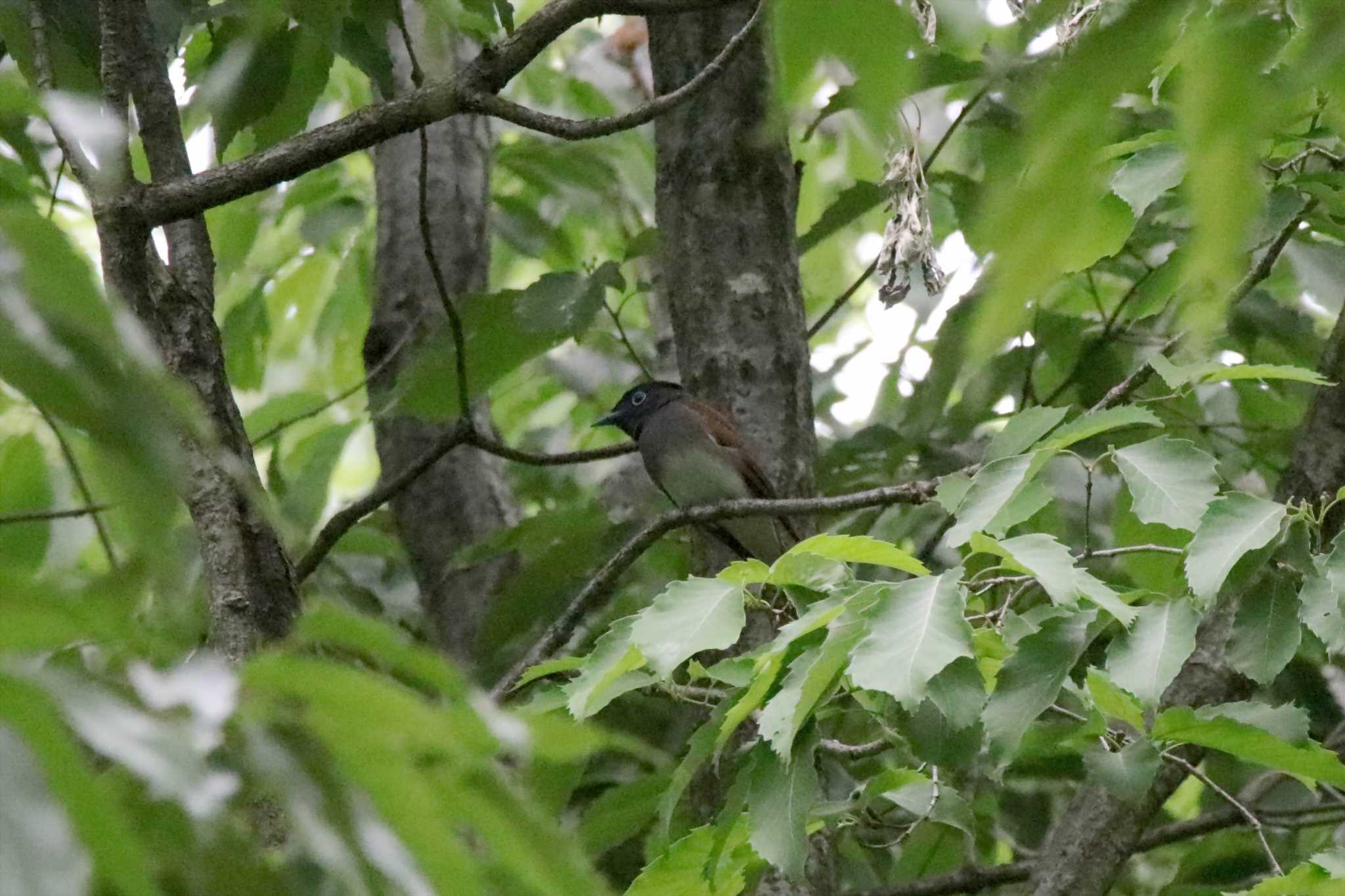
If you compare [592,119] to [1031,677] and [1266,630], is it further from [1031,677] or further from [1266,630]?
[1266,630]

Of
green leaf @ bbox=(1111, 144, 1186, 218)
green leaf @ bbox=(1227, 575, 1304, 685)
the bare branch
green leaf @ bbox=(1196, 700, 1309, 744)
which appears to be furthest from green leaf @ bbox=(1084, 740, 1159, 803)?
the bare branch

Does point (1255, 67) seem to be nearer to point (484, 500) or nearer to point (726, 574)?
point (726, 574)

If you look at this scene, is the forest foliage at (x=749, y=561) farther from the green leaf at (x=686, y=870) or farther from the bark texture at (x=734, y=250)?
the bark texture at (x=734, y=250)

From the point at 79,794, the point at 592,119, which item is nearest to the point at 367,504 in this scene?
the point at 592,119

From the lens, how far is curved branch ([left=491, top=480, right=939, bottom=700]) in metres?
2.97

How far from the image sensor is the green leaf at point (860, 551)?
236 cm

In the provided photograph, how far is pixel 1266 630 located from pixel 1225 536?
306 mm

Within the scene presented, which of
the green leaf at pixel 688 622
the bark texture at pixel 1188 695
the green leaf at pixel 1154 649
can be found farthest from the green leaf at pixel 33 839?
the bark texture at pixel 1188 695

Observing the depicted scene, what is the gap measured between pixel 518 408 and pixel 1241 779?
146 inches

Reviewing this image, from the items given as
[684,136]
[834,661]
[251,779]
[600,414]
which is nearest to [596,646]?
[834,661]

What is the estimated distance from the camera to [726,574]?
2.47 metres

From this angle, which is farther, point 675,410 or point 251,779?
point 675,410

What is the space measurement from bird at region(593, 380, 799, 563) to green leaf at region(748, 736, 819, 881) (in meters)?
1.97

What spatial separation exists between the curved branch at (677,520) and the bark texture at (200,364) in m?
0.64
